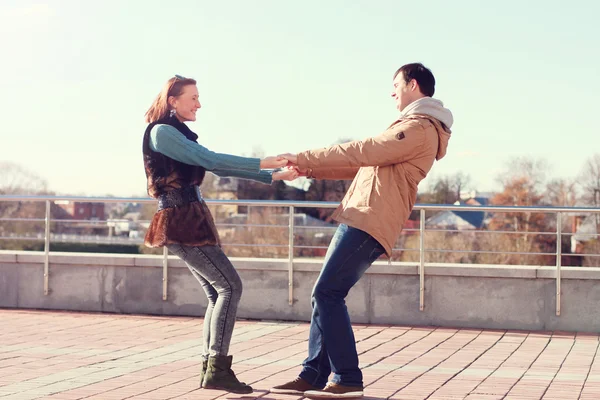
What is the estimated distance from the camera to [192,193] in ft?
19.1

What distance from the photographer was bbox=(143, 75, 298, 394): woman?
5656 millimetres

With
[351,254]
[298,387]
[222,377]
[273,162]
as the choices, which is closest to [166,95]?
[273,162]

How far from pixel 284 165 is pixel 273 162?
66mm

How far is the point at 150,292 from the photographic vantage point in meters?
10.6

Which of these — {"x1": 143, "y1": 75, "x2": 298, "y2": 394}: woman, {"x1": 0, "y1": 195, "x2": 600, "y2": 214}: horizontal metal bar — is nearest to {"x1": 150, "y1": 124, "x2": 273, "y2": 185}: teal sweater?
{"x1": 143, "y1": 75, "x2": 298, "y2": 394}: woman

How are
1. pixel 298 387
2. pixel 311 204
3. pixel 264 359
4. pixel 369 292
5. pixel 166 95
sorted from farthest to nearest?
pixel 369 292
pixel 311 204
pixel 264 359
pixel 166 95
pixel 298 387

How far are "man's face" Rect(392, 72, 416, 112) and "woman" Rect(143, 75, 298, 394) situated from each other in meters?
0.73

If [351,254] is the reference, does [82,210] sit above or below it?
above

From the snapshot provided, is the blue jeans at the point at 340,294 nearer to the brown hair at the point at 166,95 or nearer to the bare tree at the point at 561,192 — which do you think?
the brown hair at the point at 166,95

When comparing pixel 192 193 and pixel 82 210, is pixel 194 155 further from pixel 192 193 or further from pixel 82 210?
pixel 82 210

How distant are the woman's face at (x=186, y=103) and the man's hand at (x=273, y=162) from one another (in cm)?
55

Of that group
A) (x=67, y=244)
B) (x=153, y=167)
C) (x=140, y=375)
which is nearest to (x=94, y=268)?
(x=140, y=375)

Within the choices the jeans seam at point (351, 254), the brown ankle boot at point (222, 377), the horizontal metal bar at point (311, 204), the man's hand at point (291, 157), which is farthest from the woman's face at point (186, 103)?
the horizontal metal bar at point (311, 204)

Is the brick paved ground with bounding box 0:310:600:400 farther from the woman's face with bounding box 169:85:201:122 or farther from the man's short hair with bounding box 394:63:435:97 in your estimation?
the man's short hair with bounding box 394:63:435:97
